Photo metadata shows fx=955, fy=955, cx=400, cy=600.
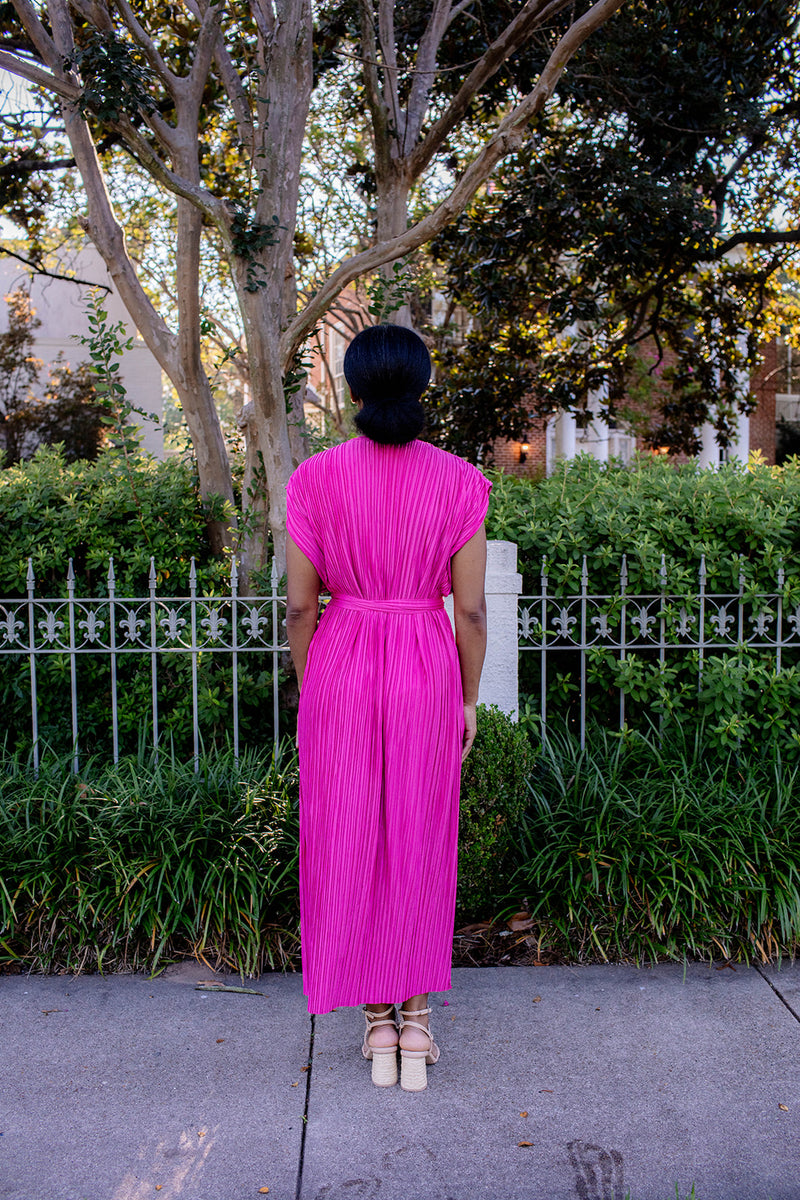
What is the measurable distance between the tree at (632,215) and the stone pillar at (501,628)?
5.50 metres

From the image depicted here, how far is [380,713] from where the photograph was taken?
2.65 m

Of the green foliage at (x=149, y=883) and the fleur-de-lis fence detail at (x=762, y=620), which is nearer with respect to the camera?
the green foliage at (x=149, y=883)

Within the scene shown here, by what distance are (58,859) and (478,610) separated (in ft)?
6.27

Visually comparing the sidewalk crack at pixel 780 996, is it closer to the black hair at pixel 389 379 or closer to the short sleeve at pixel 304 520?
the short sleeve at pixel 304 520

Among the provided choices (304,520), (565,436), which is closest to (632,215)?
(304,520)

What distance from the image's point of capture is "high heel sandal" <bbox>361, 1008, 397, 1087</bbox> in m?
2.69

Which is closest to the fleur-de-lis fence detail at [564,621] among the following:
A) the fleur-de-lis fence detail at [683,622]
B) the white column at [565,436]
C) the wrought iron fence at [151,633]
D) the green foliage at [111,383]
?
the fleur-de-lis fence detail at [683,622]

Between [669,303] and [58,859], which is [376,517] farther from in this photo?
[669,303]

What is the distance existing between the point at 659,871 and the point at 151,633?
2.30 m

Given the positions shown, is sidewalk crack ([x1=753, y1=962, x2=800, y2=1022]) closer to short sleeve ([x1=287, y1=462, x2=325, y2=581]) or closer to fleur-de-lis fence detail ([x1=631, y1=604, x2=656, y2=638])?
fleur-de-lis fence detail ([x1=631, y1=604, x2=656, y2=638])

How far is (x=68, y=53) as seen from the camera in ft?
15.7

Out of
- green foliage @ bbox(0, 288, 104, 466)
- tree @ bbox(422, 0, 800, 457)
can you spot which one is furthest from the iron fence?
green foliage @ bbox(0, 288, 104, 466)

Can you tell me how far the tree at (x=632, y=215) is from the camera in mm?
8492

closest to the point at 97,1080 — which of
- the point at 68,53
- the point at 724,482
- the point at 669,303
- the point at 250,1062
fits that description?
the point at 250,1062
